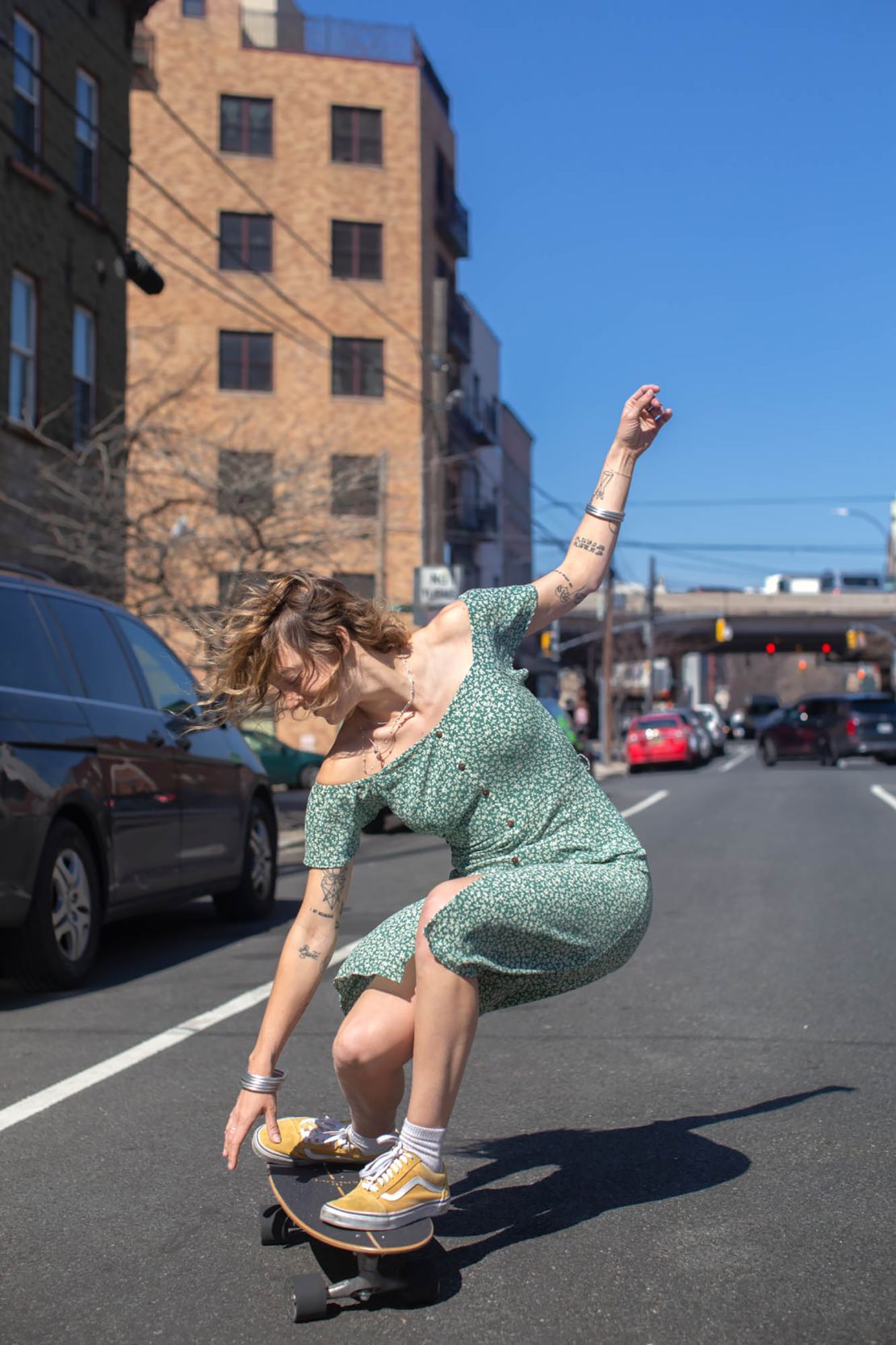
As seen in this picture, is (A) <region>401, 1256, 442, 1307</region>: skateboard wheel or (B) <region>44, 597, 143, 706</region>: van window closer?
(A) <region>401, 1256, 442, 1307</region>: skateboard wheel

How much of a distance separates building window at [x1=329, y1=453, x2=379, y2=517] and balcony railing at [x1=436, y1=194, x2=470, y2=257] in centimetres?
830

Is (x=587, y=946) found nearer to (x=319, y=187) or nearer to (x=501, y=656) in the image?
(x=501, y=656)

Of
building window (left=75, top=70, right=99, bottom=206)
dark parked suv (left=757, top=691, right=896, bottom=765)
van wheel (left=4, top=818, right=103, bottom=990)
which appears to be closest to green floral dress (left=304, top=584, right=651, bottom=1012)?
van wheel (left=4, top=818, right=103, bottom=990)

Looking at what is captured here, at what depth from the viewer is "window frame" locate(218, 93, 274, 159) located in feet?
145

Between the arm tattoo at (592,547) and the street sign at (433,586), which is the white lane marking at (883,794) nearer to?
the street sign at (433,586)

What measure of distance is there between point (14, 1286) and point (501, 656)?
1.71m

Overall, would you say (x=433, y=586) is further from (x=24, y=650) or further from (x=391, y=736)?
(x=391, y=736)

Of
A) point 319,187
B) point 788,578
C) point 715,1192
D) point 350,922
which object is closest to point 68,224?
point 350,922

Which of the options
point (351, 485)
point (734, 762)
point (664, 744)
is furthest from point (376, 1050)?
point (734, 762)

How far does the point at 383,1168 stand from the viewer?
10.6ft

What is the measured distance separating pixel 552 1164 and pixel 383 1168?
1.17 metres

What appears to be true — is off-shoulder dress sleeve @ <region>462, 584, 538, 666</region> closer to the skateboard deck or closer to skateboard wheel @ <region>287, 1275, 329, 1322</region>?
the skateboard deck

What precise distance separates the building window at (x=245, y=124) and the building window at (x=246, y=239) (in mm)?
2060

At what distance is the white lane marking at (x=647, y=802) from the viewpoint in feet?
68.6
